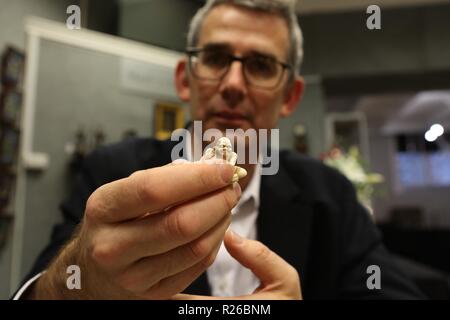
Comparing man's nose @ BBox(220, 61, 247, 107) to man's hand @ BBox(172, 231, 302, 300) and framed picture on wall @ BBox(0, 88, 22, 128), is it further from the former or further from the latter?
framed picture on wall @ BBox(0, 88, 22, 128)

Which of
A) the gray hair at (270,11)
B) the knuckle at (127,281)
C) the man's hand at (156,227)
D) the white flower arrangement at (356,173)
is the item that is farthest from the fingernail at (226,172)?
the white flower arrangement at (356,173)

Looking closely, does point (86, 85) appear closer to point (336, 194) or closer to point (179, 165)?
point (179, 165)

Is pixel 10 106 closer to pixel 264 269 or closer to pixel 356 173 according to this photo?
pixel 264 269

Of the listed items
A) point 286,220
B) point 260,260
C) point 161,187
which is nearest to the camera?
point 161,187

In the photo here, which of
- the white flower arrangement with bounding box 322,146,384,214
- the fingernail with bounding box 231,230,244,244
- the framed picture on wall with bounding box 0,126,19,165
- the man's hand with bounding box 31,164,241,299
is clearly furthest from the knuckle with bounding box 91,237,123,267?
the white flower arrangement with bounding box 322,146,384,214

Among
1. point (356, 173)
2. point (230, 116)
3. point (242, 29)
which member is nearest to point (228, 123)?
point (230, 116)

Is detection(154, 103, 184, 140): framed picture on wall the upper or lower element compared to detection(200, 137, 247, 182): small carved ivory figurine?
upper
